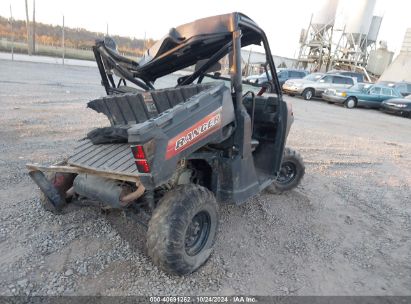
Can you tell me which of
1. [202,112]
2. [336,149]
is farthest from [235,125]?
[336,149]

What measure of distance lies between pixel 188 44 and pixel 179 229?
1.72 m

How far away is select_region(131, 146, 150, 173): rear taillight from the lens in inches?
95.2

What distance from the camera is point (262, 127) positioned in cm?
438

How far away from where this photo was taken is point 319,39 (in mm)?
38562

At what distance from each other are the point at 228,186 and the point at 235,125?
2.01ft

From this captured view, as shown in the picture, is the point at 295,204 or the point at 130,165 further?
the point at 295,204

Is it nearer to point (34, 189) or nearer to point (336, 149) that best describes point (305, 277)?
point (34, 189)

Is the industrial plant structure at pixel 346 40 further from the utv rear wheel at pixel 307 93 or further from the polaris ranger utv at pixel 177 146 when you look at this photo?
the polaris ranger utv at pixel 177 146

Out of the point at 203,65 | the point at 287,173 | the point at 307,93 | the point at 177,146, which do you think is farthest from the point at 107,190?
the point at 307,93

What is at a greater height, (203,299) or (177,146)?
(177,146)

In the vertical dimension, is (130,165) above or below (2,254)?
above

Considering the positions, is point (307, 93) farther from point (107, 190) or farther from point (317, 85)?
point (107, 190)

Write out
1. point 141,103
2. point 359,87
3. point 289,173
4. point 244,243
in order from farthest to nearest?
point 359,87 < point 289,173 < point 244,243 < point 141,103

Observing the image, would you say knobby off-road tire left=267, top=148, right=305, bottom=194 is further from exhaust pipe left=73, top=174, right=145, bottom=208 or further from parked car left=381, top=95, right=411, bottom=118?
parked car left=381, top=95, right=411, bottom=118
